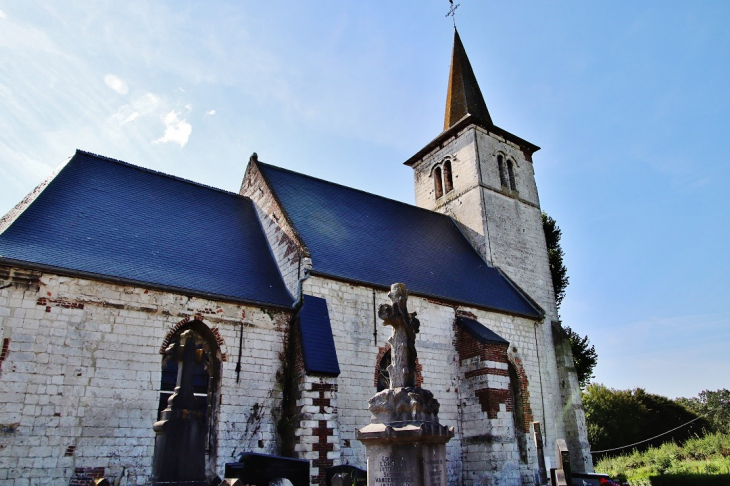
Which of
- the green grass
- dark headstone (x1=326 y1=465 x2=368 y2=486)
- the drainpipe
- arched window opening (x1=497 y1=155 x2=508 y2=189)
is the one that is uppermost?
arched window opening (x1=497 y1=155 x2=508 y2=189)

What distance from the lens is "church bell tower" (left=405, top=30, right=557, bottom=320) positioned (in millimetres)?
17516

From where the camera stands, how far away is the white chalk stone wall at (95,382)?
316 inches

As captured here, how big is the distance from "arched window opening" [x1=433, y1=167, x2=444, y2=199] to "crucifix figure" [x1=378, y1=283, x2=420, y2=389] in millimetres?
A: 14091

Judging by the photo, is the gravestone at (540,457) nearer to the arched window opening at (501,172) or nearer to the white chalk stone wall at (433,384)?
the white chalk stone wall at (433,384)

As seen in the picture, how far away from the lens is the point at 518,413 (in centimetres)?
1395

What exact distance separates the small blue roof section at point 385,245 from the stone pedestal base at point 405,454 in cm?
624

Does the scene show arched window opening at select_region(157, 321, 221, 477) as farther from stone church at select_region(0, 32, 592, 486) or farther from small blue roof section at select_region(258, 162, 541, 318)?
small blue roof section at select_region(258, 162, 541, 318)

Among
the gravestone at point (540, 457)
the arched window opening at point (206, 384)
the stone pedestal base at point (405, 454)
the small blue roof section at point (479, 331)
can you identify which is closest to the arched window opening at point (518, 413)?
the gravestone at point (540, 457)

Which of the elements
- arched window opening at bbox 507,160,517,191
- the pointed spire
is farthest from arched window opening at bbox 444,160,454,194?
arched window opening at bbox 507,160,517,191

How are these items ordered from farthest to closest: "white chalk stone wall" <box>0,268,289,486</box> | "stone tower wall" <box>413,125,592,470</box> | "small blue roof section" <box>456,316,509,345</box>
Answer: "stone tower wall" <box>413,125,592,470</box>
"small blue roof section" <box>456,316,509,345</box>
"white chalk stone wall" <box>0,268,289,486</box>

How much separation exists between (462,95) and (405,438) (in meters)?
18.5

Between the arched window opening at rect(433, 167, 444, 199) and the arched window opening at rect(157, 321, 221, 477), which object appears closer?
the arched window opening at rect(157, 321, 221, 477)

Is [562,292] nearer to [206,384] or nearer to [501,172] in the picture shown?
[501,172]

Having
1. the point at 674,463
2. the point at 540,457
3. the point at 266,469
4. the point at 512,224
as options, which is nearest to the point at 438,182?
the point at 512,224
